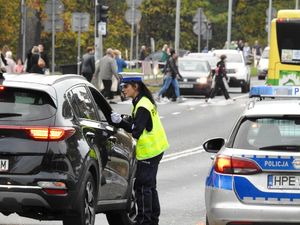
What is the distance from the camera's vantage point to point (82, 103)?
1026 centimetres

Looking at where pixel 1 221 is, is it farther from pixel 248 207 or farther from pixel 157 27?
pixel 157 27

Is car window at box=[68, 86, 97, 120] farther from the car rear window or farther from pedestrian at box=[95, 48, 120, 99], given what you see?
pedestrian at box=[95, 48, 120, 99]

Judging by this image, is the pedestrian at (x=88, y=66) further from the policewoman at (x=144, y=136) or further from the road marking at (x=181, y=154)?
the policewoman at (x=144, y=136)

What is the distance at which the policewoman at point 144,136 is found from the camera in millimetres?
10828

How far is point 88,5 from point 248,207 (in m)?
63.9

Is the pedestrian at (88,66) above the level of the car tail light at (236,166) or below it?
below

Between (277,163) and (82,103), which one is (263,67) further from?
(277,163)

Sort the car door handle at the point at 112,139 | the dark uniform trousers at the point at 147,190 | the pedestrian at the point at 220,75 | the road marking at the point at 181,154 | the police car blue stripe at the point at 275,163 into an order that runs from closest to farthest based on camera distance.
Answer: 1. the police car blue stripe at the point at 275,163
2. the car door handle at the point at 112,139
3. the dark uniform trousers at the point at 147,190
4. the road marking at the point at 181,154
5. the pedestrian at the point at 220,75

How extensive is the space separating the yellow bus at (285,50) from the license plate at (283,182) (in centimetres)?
1852

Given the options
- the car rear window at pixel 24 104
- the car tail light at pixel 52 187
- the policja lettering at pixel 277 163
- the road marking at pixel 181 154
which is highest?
the car rear window at pixel 24 104

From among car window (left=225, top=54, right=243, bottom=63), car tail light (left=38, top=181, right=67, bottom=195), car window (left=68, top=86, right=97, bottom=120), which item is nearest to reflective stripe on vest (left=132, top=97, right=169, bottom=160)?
car window (left=68, top=86, right=97, bottom=120)

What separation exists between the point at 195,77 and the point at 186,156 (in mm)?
19409

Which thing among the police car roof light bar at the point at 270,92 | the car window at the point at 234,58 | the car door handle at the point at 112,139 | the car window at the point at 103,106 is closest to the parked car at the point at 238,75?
the car window at the point at 234,58

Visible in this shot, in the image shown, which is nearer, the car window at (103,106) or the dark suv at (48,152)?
the dark suv at (48,152)
